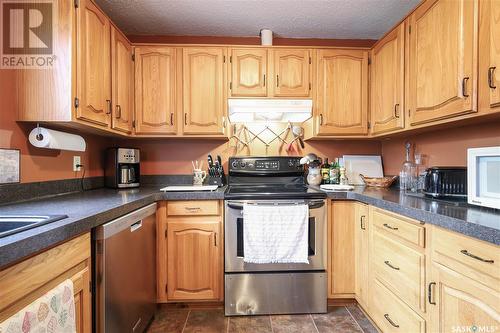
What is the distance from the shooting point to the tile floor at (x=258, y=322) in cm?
169

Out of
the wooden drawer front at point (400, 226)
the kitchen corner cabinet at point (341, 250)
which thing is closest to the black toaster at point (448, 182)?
the wooden drawer front at point (400, 226)

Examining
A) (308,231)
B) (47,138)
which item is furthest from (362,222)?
(47,138)

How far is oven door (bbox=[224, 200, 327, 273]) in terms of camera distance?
183cm

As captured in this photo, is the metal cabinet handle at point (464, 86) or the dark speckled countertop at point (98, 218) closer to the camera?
the dark speckled countertop at point (98, 218)

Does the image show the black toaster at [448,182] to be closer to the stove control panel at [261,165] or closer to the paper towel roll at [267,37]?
the stove control panel at [261,165]

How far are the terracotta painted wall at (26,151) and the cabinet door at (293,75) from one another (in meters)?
1.67

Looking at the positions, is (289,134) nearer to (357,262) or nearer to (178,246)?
(357,262)

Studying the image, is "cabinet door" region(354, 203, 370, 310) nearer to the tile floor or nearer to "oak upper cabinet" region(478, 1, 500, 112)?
the tile floor

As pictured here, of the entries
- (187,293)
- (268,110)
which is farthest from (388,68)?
(187,293)

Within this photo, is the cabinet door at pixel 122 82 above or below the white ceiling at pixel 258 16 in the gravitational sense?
below

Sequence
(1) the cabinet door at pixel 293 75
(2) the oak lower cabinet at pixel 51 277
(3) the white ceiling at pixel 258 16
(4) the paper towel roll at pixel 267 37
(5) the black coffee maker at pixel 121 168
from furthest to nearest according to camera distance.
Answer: (4) the paper towel roll at pixel 267 37
(1) the cabinet door at pixel 293 75
(5) the black coffee maker at pixel 121 168
(3) the white ceiling at pixel 258 16
(2) the oak lower cabinet at pixel 51 277

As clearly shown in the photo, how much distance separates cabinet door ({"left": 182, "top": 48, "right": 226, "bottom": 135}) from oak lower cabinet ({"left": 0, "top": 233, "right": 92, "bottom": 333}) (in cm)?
133

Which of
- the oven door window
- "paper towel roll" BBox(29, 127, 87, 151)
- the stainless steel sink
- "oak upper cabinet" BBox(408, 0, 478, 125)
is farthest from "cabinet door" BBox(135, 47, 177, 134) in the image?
"oak upper cabinet" BBox(408, 0, 478, 125)

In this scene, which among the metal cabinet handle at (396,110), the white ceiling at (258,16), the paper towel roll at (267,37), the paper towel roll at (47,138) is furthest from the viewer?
the paper towel roll at (267,37)
